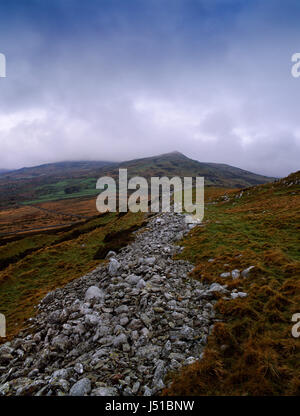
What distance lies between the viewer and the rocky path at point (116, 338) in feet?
15.0

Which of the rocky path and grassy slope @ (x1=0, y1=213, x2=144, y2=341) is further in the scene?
grassy slope @ (x1=0, y1=213, x2=144, y2=341)

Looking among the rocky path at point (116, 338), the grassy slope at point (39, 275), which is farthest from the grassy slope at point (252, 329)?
the grassy slope at point (39, 275)

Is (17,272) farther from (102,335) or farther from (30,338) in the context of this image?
(102,335)

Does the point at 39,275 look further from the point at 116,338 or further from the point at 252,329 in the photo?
the point at 252,329

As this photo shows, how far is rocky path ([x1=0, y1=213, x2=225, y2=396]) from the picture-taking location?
4574 millimetres

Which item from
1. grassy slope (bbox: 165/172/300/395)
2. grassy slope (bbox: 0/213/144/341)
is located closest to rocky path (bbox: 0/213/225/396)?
grassy slope (bbox: 165/172/300/395)

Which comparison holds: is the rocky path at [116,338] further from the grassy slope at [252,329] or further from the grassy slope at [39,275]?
the grassy slope at [39,275]

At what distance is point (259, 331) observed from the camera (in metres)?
5.12

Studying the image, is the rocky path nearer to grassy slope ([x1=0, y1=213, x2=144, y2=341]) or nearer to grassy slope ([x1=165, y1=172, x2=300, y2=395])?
grassy slope ([x1=165, y1=172, x2=300, y2=395])

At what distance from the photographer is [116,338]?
5.68 meters

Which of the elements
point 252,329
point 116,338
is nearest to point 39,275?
point 116,338
